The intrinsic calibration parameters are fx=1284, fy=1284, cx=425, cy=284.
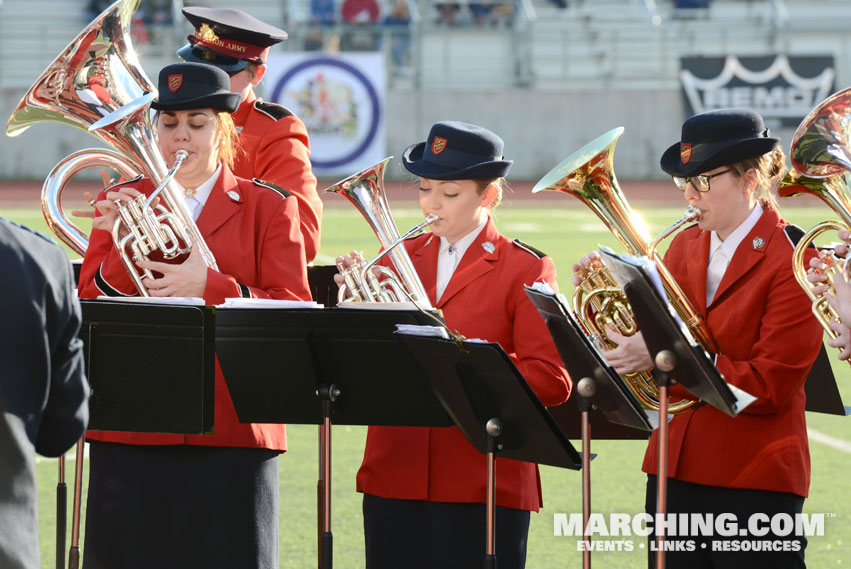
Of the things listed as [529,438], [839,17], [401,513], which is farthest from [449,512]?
[839,17]

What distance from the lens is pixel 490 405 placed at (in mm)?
3504

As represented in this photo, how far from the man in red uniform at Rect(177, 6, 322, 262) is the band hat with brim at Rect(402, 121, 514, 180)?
96 cm

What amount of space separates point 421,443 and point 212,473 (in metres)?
0.64

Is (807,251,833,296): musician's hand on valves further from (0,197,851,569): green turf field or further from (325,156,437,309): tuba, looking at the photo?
(325,156,437,309): tuba

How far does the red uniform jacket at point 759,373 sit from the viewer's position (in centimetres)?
363

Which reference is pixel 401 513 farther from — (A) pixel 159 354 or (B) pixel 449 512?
(A) pixel 159 354

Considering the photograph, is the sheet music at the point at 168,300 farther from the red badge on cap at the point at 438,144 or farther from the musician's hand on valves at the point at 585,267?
the musician's hand on valves at the point at 585,267

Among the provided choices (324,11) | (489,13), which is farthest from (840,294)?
(489,13)

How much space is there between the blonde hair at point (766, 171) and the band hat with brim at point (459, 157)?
70 centimetres

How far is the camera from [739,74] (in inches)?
982

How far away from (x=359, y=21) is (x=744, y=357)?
2372cm

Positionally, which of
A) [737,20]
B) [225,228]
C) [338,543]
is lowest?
[338,543]

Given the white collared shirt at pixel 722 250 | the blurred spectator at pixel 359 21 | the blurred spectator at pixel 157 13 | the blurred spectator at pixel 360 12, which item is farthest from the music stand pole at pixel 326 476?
the blurred spectator at pixel 360 12

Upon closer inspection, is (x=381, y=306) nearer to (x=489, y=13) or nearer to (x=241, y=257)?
(x=241, y=257)
